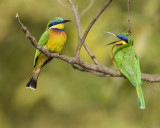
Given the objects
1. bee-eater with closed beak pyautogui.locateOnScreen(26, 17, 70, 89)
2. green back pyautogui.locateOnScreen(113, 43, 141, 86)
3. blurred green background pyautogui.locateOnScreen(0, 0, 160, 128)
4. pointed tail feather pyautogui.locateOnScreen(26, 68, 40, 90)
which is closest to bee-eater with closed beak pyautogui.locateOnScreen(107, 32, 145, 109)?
green back pyautogui.locateOnScreen(113, 43, 141, 86)

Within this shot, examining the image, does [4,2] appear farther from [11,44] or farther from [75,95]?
[75,95]

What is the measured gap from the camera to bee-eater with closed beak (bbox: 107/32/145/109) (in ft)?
10.5

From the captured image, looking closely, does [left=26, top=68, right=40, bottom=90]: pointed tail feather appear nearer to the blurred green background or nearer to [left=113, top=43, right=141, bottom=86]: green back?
[left=113, top=43, right=141, bottom=86]: green back

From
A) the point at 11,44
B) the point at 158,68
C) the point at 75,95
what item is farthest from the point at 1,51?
the point at 158,68

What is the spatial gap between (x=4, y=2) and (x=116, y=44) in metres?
3.74

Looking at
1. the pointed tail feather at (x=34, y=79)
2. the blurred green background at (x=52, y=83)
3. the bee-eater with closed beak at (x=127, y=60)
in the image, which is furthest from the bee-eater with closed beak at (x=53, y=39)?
the blurred green background at (x=52, y=83)

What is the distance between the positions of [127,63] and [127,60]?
4cm

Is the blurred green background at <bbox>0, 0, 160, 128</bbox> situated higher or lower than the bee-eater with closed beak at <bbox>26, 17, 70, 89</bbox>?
lower

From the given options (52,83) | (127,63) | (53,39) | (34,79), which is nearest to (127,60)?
(127,63)

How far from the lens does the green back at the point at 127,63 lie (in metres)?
3.20

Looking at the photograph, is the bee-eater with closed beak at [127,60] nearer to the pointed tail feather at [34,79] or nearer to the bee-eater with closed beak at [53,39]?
the bee-eater with closed beak at [53,39]

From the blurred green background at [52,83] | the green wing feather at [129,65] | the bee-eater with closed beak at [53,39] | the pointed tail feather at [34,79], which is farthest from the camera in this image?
the blurred green background at [52,83]

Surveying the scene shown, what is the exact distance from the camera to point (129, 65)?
337 centimetres

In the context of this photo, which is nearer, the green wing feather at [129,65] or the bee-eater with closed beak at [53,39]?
the green wing feather at [129,65]
